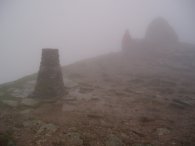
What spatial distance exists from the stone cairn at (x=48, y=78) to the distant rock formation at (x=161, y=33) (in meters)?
32.3

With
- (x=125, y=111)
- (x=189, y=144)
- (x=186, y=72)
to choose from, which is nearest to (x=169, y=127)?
(x=189, y=144)

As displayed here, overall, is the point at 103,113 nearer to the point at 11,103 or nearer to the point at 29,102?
the point at 29,102

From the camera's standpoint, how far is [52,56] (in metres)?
16.0

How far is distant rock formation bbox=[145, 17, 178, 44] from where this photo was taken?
144ft

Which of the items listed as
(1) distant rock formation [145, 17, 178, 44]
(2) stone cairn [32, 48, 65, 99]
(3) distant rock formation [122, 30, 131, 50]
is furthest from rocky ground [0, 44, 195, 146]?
(1) distant rock formation [145, 17, 178, 44]

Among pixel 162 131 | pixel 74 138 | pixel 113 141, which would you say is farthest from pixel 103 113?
pixel 162 131

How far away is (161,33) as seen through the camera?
44156 mm

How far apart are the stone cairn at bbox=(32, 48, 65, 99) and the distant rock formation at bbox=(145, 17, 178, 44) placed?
3235 centimetres

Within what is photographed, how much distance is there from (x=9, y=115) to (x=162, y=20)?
43.8 meters

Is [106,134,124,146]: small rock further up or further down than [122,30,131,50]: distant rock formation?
further down

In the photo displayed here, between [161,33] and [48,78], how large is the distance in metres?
36.2

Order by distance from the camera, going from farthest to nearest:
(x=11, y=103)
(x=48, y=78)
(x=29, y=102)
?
(x=48, y=78) → (x=29, y=102) → (x=11, y=103)

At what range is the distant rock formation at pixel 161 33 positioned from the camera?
43.9 meters

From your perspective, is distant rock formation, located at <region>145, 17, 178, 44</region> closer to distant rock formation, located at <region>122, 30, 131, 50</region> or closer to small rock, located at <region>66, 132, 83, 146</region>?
distant rock formation, located at <region>122, 30, 131, 50</region>
